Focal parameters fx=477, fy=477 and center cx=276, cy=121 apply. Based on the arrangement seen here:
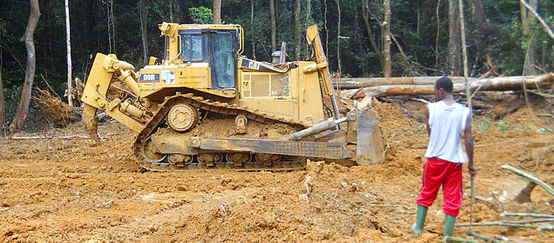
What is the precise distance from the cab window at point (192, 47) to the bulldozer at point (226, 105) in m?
0.02

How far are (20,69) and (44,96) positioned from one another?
11.2 metres

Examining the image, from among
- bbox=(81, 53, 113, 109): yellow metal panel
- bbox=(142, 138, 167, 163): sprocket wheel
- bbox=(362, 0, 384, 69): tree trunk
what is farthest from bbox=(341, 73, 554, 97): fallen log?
bbox=(362, 0, 384, 69): tree trunk

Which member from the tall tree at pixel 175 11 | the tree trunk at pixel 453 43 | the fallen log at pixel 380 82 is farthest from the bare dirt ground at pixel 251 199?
the tall tree at pixel 175 11

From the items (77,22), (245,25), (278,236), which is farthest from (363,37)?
(278,236)

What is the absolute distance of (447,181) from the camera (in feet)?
14.5

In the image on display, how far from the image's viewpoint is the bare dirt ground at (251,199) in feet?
16.4

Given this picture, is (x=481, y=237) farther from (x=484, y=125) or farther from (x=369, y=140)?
(x=484, y=125)

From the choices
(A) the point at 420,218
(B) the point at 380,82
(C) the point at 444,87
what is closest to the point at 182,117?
(A) the point at 420,218

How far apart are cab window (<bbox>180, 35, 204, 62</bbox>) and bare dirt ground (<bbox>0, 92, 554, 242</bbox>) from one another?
2.17m

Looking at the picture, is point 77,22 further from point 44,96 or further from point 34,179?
point 34,179

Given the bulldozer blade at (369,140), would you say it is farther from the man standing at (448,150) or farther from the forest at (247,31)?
the forest at (247,31)

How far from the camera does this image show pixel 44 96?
614 inches

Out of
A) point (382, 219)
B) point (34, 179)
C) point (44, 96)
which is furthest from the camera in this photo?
point (44, 96)

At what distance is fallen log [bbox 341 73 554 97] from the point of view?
11.3 metres
